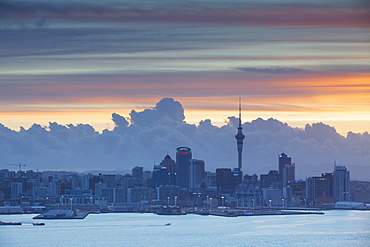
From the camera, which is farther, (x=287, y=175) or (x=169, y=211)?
(x=287, y=175)

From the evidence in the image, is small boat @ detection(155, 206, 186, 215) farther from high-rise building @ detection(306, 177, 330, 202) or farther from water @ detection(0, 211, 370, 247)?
high-rise building @ detection(306, 177, 330, 202)

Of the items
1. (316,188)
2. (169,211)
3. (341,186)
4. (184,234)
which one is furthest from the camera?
(341,186)

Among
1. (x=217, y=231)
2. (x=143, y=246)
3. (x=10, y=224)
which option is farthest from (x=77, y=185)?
(x=143, y=246)

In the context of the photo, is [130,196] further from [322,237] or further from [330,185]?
[322,237]

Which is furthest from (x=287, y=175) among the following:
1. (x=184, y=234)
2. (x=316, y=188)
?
(x=184, y=234)

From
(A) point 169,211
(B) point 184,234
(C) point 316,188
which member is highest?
(C) point 316,188

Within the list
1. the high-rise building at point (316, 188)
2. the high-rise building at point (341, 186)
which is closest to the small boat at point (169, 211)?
the high-rise building at point (316, 188)

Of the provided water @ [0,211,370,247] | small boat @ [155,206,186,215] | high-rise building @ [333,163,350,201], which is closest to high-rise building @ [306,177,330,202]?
high-rise building @ [333,163,350,201]

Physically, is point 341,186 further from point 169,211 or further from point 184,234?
point 184,234

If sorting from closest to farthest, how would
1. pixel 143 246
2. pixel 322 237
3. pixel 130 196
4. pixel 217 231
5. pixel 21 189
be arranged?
pixel 143 246 < pixel 322 237 < pixel 217 231 < pixel 130 196 < pixel 21 189
